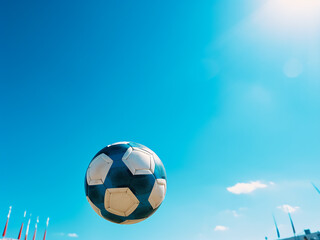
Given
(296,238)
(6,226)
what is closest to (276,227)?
(296,238)

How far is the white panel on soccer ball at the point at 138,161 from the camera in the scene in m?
6.14

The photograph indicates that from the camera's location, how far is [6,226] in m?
87.4

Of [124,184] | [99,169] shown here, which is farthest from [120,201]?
[99,169]

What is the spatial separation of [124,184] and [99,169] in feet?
3.09

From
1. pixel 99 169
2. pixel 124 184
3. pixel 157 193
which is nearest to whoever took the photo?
pixel 124 184

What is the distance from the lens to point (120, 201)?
235 inches

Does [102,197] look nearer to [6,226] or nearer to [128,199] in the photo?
[128,199]

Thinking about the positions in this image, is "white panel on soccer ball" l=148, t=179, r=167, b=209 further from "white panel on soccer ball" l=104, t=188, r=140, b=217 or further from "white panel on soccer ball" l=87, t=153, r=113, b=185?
"white panel on soccer ball" l=87, t=153, r=113, b=185

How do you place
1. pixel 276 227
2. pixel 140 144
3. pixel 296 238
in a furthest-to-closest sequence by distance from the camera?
pixel 276 227
pixel 296 238
pixel 140 144

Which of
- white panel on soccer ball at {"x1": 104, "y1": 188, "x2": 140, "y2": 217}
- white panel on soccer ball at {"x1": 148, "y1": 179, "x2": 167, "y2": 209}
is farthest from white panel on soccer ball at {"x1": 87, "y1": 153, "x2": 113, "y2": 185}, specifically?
white panel on soccer ball at {"x1": 148, "y1": 179, "x2": 167, "y2": 209}

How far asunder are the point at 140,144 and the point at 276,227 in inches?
4843

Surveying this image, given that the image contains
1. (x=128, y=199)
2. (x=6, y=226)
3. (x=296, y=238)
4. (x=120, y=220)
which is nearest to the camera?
(x=128, y=199)

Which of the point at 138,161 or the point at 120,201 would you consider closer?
the point at 120,201

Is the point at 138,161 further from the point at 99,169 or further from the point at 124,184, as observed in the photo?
the point at 99,169
